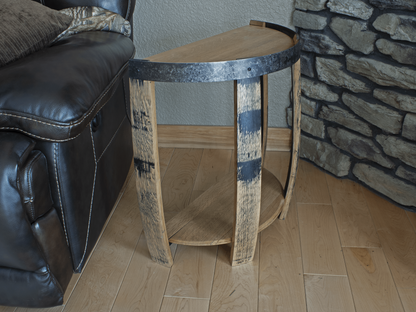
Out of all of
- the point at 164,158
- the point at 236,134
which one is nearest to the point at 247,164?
the point at 236,134

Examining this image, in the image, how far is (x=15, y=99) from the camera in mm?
785

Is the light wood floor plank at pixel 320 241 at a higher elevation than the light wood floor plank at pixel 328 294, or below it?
below

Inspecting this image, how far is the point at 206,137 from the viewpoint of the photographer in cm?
175

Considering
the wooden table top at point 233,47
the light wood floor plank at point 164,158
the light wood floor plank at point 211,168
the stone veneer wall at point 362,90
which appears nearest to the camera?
the wooden table top at point 233,47

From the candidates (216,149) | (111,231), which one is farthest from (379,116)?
(111,231)

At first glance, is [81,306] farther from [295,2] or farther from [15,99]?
[295,2]

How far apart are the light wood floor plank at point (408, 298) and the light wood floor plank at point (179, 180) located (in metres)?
0.70

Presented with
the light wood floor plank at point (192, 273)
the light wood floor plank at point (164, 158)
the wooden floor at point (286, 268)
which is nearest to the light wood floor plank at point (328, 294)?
the wooden floor at point (286, 268)

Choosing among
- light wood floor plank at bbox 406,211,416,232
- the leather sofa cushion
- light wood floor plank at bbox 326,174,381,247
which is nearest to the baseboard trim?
light wood floor plank at bbox 326,174,381,247

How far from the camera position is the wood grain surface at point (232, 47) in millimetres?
892

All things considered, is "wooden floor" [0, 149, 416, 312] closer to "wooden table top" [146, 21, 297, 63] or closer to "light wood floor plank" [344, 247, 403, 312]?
"light wood floor plank" [344, 247, 403, 312]

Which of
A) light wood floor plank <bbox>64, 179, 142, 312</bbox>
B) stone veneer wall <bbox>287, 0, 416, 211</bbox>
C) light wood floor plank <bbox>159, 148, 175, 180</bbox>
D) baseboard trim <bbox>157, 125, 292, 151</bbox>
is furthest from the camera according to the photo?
baseboard trim <bbox>157, 125, 292, 151</bbox>

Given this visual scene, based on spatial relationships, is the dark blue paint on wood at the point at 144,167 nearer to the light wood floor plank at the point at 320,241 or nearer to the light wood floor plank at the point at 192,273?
the light wood floor plank at the point at 192,273

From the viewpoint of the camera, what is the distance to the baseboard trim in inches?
67.2
